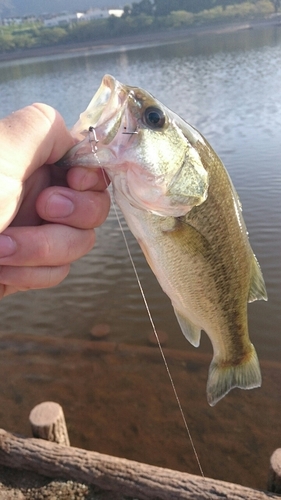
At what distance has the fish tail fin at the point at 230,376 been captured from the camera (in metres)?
2.64

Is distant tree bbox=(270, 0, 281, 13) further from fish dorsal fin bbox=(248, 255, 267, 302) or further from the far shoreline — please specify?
fish dorsal fin bbox=(248, 255, 267, 302)

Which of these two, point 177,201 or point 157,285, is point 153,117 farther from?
point 157,285

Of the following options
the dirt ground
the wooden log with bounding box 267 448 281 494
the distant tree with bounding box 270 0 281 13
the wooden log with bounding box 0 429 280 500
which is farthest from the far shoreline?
the wooden log with bounding box 267 448 281 494

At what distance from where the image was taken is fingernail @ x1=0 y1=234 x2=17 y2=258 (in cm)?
201

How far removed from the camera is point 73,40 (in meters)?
70.3

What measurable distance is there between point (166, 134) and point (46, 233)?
72cm

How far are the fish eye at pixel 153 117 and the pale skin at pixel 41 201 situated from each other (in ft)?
1.01

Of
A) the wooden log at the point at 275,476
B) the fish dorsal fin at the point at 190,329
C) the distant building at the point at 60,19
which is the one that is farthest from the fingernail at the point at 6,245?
the distant building at the point at 60,19

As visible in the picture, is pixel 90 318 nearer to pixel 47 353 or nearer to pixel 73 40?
pixel 47 353

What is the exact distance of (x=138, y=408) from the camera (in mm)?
5613

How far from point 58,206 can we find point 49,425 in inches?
108

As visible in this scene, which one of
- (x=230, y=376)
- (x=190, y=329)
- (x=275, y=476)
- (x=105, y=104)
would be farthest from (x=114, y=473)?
(x=105, y=104)

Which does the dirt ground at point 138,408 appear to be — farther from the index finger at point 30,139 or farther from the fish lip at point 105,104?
the fish lip at point 105,104

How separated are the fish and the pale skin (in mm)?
141
